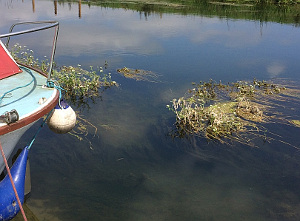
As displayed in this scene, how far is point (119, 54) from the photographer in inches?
626

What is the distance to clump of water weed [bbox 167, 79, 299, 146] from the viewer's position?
27.9 ft

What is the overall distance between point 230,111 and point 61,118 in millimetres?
5769

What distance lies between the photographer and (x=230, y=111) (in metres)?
9.57

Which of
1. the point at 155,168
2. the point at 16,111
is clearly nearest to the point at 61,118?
the point at 16,111

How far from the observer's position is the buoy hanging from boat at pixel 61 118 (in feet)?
18.9

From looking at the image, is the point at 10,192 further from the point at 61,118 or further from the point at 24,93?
the point at 24,93

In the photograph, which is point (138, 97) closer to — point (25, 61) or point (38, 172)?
point (38, 172)

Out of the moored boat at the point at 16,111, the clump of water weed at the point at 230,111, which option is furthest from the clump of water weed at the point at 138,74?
the moored boat at the point at 16,111

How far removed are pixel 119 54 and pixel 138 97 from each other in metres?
5.88

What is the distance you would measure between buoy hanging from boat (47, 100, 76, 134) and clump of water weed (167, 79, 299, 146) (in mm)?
3523

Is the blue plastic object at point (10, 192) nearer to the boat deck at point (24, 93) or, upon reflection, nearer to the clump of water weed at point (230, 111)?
the boat deck at point (24, 93)

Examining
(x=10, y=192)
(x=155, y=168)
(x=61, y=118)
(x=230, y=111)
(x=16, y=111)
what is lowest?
(x=155, y=168)

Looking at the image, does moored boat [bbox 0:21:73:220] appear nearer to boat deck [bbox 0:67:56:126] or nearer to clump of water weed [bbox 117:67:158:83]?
boat deck [bbox 0:67:56:126]

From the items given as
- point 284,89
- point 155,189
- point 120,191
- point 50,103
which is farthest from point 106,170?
point 284,89
